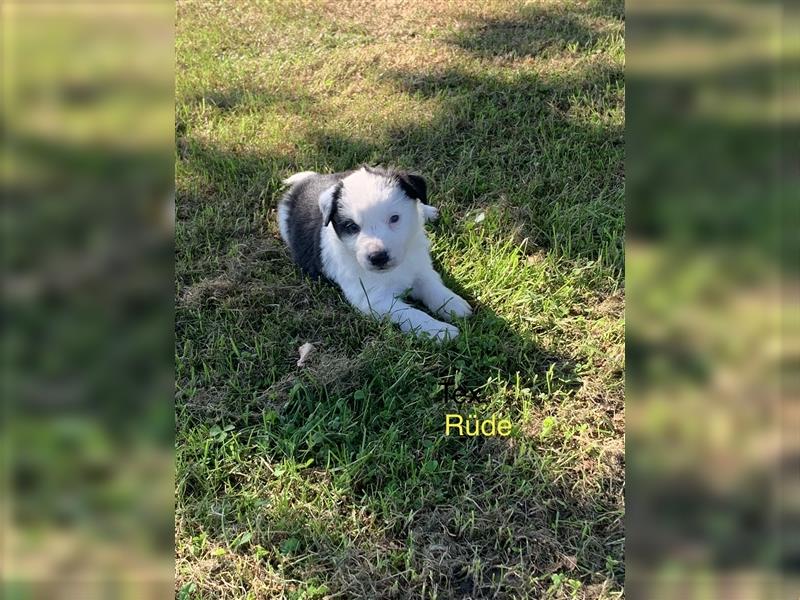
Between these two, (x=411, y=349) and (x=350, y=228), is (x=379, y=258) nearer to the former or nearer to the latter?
(x=350, y=228)

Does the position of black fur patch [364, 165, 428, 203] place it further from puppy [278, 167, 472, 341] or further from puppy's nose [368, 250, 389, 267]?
puppy's nose [368, 250, 389, 267]

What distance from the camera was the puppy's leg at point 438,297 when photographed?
3.64 meters

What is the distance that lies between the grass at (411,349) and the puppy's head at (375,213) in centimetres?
38

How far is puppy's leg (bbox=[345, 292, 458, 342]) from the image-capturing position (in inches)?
136

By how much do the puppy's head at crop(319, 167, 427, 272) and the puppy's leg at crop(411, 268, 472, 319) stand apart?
251 mm

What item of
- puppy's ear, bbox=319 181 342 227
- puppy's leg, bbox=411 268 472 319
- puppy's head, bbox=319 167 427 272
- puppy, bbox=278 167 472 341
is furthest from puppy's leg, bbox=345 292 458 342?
puppy's ear, bbox=319 181 342 227

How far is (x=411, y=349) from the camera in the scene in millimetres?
3283
